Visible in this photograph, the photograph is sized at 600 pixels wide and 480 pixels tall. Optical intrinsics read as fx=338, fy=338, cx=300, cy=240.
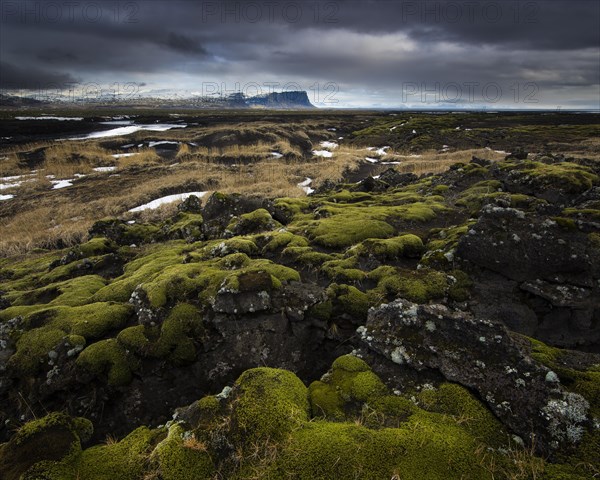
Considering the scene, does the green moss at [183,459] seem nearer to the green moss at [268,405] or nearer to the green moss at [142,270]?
the green moss at [268,405]

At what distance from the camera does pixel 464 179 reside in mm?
22031

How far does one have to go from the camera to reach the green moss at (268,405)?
446cm

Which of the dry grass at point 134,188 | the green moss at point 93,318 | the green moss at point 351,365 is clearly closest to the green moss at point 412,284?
the green moss at point 351,365

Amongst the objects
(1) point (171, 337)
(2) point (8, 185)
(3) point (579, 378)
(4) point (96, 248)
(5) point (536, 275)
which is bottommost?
(4) point (96, 248)

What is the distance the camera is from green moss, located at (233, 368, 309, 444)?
4.46 metres

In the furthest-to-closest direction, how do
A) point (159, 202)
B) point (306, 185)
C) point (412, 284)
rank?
point (306, 185) < point (159, 202) < point (412, 284)

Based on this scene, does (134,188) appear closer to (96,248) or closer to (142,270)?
(96,248)

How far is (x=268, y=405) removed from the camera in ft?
15.6

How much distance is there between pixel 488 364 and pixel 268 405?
3469 mm

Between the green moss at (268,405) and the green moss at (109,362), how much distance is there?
3.83m

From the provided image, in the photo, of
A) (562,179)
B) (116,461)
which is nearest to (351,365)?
(116,461)

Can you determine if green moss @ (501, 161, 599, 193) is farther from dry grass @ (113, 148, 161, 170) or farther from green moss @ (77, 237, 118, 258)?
dry grass @ (113, 148, 161, 170)

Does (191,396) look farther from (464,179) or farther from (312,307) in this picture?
(464,179)

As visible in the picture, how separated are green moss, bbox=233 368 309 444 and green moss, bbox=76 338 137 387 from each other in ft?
12.6
